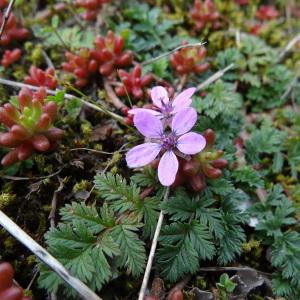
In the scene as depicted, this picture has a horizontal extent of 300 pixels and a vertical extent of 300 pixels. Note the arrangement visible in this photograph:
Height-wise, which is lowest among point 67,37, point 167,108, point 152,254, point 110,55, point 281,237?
point 281,237

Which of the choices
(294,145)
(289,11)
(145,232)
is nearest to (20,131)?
(145,232)

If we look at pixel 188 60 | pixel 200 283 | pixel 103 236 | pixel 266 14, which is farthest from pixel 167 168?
pixel 266 14

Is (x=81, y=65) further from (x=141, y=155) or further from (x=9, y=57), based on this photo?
(x=141, y=155)

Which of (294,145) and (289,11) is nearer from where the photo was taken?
(294,145)

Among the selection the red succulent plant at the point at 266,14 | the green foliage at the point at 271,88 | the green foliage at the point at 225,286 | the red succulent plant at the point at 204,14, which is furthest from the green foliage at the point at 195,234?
the red succulent plant at the point at 266,14

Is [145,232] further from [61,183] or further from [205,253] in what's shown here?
[61,183]

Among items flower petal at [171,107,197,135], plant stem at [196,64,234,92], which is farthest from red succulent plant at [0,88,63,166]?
plant stem at [196,64,234,92]

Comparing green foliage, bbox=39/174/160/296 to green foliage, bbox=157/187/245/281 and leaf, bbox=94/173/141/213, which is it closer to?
leaf, bbox=94/173/141/213
